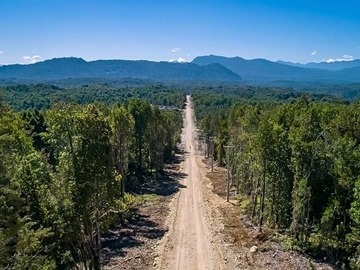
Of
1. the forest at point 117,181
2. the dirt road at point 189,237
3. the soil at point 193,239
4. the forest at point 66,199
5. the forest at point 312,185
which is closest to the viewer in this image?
the forest at point 66,199

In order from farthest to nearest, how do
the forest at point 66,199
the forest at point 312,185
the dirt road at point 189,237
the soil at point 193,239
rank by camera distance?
1. the dirt road at point 189,237
2. the soil at point 193,239
3. the forest at point 312,185
4. the forest at point 66,199

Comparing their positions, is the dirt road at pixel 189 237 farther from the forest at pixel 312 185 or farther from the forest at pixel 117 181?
the forest at pixel 312 185

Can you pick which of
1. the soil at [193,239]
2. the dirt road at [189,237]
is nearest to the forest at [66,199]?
the soil at [193,239]

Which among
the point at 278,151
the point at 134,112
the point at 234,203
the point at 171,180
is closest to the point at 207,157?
the point at 171,180

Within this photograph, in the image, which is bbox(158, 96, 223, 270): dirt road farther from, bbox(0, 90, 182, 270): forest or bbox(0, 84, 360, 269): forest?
bbox(0, 90, 182, 270): forest

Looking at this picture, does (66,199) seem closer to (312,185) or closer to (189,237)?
(189,237)

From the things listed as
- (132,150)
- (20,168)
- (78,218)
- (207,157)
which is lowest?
(207,157)

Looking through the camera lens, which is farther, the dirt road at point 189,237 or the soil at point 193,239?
the dirt road at point 189,237

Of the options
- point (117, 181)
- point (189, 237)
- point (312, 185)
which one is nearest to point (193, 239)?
point (189, 237)

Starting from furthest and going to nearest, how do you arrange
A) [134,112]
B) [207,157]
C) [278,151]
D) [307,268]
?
[207,157] < [134,112] < [278,151] < [307,268]

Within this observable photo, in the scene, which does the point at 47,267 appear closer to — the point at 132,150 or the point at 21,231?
the point at 21,231
